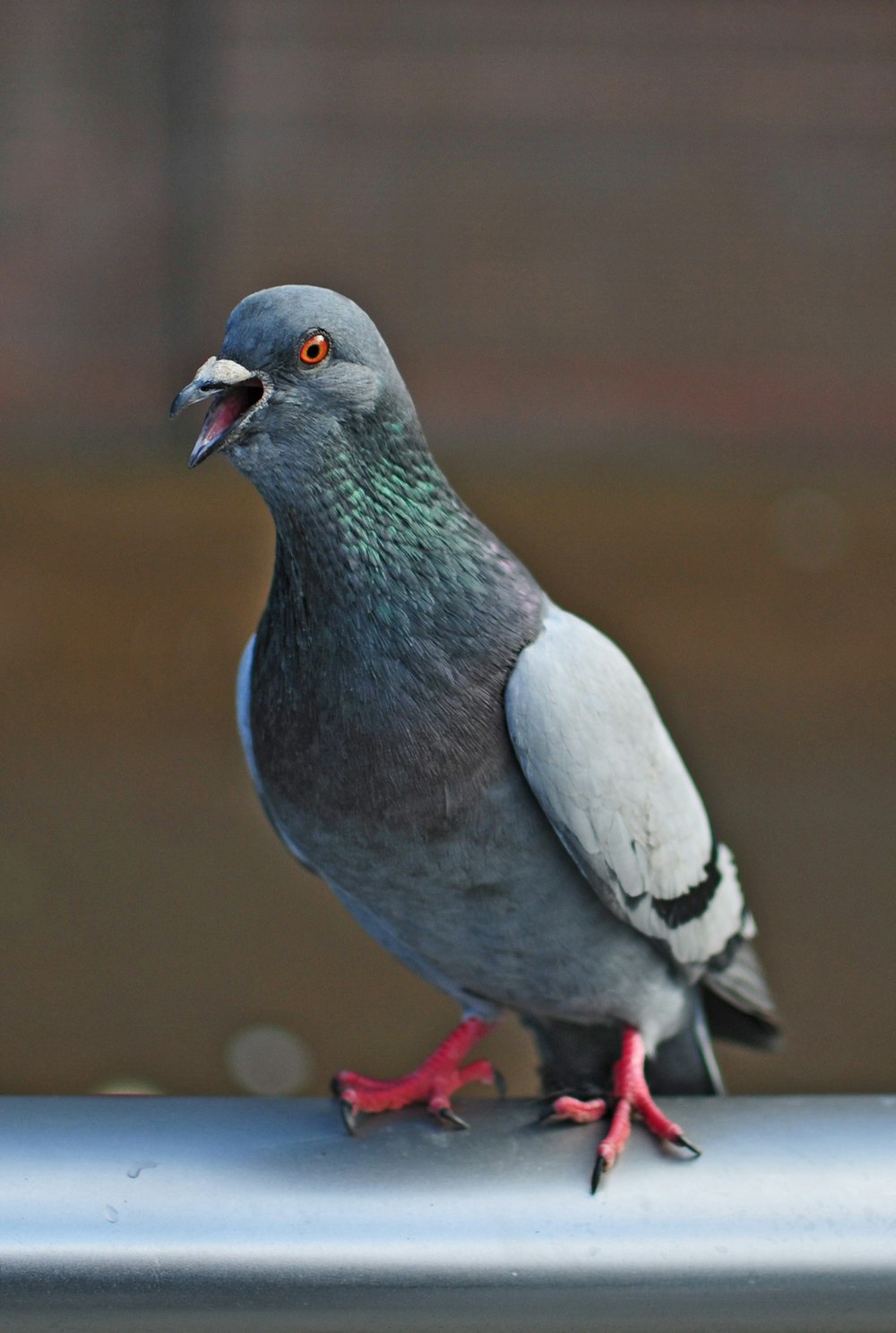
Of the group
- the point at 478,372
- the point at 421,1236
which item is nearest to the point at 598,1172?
the point at 421,1236

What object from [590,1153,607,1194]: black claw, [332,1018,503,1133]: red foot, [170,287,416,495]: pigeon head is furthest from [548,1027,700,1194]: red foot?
[170,287,416,495]: pigeon head

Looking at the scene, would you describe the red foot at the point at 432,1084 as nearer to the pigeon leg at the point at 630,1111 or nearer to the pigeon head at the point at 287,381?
the pigeon leg at the point at 630,1111

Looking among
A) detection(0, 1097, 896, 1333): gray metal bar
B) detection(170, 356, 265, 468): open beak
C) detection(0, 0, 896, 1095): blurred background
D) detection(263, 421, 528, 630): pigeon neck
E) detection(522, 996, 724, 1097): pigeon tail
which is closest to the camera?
detection(0, 1097, 896, 1333): gray metal bar

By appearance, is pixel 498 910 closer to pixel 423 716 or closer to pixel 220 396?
pixel 423 716

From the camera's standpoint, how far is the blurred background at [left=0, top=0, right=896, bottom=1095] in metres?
3.51

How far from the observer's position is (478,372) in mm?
3693

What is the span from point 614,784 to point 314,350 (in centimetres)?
43

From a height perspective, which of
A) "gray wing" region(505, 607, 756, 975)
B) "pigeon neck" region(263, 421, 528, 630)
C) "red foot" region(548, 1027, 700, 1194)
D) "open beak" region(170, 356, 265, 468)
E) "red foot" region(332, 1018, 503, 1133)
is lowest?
"red foot" region(332, 1018, 503, 1133)

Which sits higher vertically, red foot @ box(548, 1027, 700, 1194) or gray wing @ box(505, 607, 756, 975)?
gray wing @ box(505, 607, 756, 975)

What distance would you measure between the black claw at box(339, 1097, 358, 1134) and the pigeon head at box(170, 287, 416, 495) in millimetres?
478

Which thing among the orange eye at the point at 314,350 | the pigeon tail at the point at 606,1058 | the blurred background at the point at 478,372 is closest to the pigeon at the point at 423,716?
the orange eye at the point at 314,350

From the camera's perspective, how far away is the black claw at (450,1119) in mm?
1025

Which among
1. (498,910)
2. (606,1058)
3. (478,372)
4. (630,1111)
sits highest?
(478,372)

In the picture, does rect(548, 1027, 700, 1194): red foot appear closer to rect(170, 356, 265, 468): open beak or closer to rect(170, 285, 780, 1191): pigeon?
rect(170, 285, 780, 1191): pigeon
